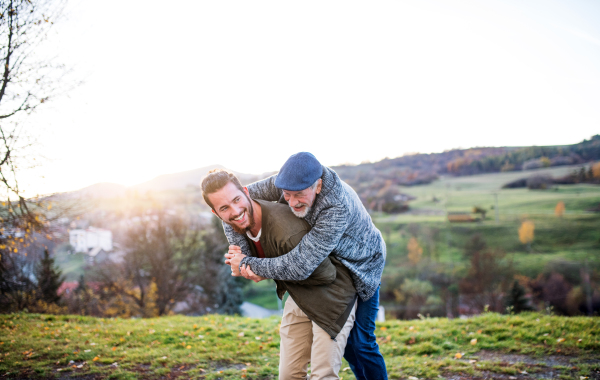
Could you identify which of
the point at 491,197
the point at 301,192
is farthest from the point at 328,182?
the point at 491,197

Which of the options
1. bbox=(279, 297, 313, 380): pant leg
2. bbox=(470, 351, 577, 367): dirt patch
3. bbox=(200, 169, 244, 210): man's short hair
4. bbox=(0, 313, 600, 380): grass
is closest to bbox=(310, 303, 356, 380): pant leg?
bbox=(279, 297, 313, 380): pant leg

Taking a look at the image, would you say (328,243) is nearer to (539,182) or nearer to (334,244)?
(334,244)

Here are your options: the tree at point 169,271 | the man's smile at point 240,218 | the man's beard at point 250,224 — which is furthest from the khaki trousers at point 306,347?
the tree at point 169,271

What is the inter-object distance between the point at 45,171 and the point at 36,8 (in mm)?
3494

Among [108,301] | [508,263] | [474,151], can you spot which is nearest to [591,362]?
[108,301]

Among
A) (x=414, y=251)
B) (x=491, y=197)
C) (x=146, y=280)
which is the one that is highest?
(x=146, y=280)

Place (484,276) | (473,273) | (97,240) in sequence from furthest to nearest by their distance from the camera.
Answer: (473,273) → (484,276) → (97,240)

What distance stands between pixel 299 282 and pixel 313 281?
0.16 m

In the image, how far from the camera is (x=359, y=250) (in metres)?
2.89

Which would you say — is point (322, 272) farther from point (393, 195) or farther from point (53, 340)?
point (393, 195)

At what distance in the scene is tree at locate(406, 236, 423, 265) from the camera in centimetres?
5276

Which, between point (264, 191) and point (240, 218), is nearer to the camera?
point (240, 218)

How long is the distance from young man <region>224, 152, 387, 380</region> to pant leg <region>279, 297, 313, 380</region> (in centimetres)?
39

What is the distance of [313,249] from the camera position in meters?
2.53
